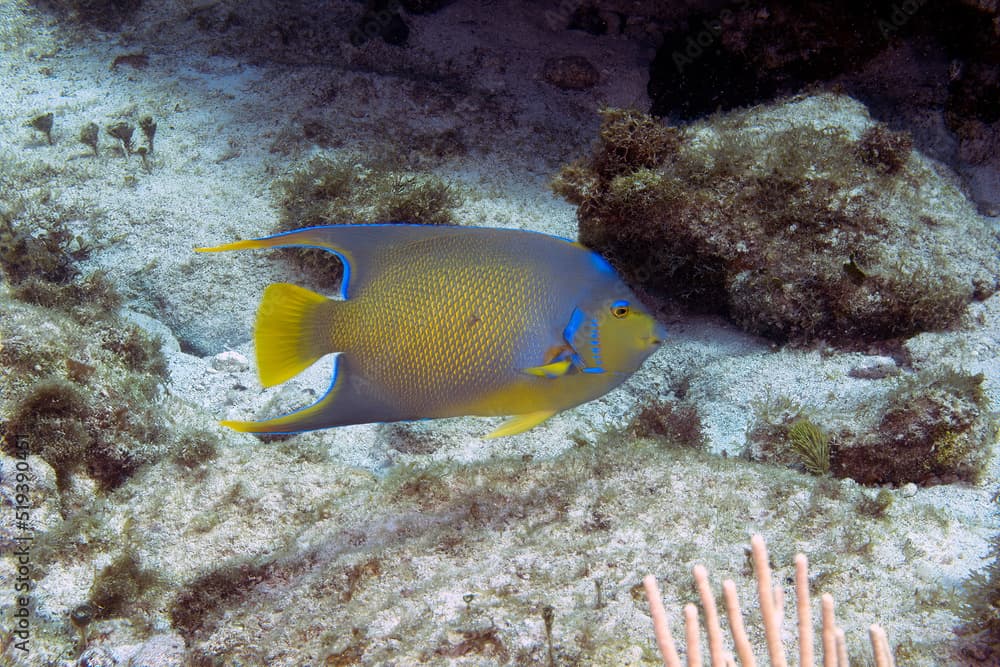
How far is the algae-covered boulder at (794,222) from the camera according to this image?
401cm

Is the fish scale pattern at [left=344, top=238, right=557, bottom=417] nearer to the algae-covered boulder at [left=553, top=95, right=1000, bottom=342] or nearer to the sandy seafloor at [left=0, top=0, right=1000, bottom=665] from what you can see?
the sandy seafloor at [left=0, top=0, right=1000, bottom=665]

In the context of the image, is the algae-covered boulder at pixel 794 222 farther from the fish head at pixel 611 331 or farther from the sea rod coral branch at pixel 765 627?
the sea rod coral branch at pixel 765 627

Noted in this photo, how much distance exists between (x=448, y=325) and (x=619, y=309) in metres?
0.62

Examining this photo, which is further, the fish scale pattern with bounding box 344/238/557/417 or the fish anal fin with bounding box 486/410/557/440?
the fish anal fin with bounding box 486/410/557/440

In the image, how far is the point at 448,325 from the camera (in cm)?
199

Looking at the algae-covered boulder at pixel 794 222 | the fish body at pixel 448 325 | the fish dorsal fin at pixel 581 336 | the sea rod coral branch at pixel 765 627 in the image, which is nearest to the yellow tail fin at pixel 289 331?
the fish body at pixel 448 325

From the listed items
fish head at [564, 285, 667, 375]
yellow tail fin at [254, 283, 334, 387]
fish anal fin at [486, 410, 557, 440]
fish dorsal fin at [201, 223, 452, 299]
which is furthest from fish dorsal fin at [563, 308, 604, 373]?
yellow tail fin at [254, 283, 334, 387]

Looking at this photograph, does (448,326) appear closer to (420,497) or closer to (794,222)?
(420,497)

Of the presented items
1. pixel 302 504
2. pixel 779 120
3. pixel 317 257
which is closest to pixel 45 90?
pixel 317 257

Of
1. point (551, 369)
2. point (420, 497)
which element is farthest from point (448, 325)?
point (420, 497)

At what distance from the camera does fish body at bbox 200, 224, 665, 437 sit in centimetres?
199

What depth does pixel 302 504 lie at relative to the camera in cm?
297

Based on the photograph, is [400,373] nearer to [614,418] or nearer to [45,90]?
[614,418]

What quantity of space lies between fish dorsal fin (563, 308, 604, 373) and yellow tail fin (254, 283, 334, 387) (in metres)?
0.86
